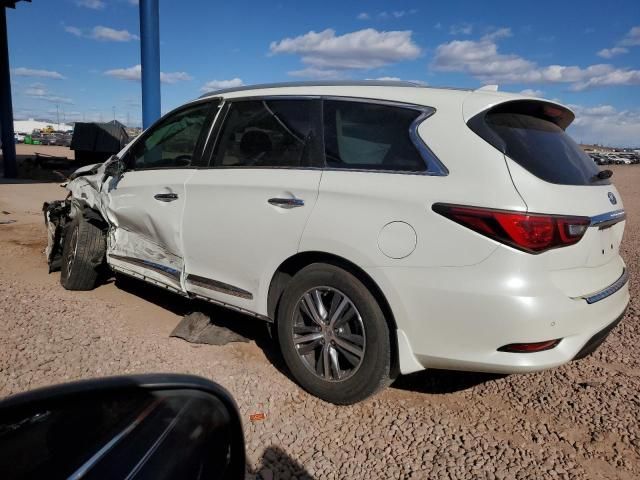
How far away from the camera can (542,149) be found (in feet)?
8.95

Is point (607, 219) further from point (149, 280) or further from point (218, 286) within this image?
point (149, 280)

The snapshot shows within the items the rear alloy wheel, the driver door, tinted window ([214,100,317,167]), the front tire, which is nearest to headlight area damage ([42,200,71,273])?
the driver door

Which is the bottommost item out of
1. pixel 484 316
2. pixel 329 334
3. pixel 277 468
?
pixel 277 468

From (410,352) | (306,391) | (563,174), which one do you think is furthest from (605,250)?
(306,391)

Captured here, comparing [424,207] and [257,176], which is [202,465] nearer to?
[424,207]

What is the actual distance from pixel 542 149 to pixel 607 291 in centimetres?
86

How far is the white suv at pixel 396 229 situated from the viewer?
8.07 ft

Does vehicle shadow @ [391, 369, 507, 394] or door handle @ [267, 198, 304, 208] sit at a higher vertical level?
door handle @ [267, 198, 304, 208]

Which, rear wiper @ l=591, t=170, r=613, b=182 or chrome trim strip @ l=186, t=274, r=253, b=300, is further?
chrome trim strip @ l=186, t=274, r=253, b=300

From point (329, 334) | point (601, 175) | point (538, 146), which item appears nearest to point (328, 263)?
point (329, 334)

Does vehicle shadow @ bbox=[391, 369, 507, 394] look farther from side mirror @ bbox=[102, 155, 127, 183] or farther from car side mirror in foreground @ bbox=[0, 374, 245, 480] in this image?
side mirror @ bbox=[102, 155, 127, 183]

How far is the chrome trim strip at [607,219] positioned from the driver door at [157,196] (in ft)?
8.72

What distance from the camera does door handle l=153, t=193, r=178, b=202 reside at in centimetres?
384

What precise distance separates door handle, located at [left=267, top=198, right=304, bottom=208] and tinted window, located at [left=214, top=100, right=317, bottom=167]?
256mm
